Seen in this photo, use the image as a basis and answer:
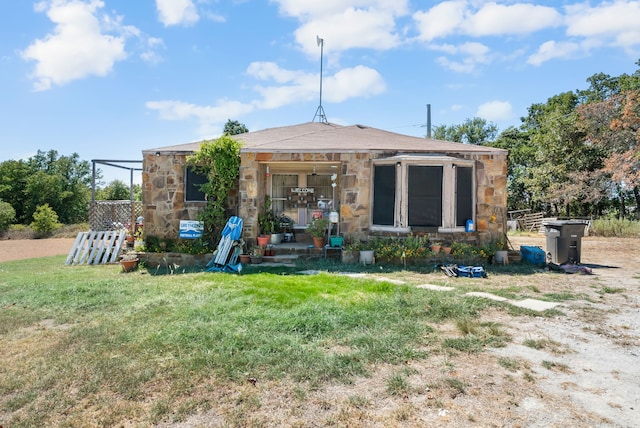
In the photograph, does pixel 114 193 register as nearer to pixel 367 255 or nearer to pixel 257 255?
pixel 257 255

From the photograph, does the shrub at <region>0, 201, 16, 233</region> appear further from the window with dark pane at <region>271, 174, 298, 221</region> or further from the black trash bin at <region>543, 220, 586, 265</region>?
the black trash bin at <region>543, 220, 586, 265</region>

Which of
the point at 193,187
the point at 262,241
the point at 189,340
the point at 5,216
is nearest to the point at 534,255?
the point at 262,241

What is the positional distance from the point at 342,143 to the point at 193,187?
4.20 meters

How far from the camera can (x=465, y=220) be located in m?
9.24

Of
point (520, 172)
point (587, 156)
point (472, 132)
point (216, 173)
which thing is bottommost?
point (216, 173)

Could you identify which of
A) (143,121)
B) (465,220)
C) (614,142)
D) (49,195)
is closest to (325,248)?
(465,220)

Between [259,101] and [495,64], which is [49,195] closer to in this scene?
[259,101]

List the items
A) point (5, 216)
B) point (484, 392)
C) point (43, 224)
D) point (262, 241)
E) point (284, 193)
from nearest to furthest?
point (484, 392) < point (262, 241) < point (284, 193) < point (43, 224) < point (5, 216)

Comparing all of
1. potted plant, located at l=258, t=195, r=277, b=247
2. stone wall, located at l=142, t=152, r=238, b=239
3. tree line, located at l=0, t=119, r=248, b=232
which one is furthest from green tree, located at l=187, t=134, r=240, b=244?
tree line, located at l=0, t=119, r=248, b=232

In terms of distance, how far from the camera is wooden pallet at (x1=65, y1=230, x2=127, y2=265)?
987 centimetres

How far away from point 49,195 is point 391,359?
1228 inches

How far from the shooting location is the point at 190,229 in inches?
366

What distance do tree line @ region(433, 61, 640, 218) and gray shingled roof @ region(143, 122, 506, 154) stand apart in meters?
10.4

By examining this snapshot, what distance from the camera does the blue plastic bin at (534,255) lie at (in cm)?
868
